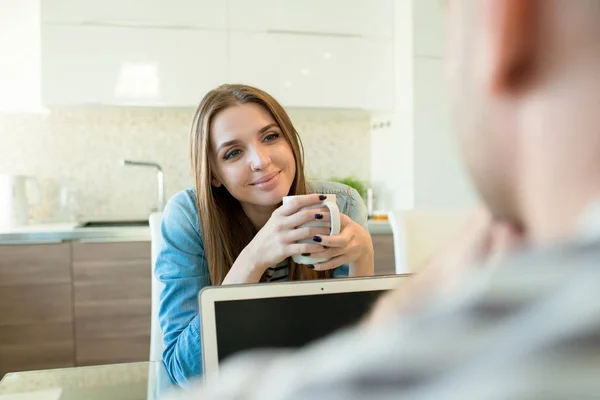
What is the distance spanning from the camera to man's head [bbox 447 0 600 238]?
0.11m

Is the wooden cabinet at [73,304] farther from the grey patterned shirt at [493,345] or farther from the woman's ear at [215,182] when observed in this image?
the grey patterned shirt at [493,345]

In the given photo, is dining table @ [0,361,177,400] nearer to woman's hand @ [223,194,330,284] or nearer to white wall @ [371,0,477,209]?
woman's hand @ [223,194,330,284]

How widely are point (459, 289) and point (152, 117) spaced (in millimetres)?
2878

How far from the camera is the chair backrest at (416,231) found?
1491mm

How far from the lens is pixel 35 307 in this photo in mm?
2260

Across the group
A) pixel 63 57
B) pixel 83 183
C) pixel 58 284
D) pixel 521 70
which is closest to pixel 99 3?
pixel 63 57

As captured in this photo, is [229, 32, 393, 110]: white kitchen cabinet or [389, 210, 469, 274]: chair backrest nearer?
[389, 210, 469, 274]: chair backrest

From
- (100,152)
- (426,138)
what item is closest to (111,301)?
(100,152)

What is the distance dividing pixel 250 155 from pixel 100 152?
195cm

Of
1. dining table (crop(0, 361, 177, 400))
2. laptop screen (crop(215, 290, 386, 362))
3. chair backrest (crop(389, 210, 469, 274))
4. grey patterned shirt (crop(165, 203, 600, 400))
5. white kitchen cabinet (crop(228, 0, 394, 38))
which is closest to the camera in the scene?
grey patterned shirt (crop(165, 203, 600, 400))

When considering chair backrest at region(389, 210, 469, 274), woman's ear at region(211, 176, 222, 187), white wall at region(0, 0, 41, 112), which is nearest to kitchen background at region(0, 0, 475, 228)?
white wall at region(0, 0, 41, 112)

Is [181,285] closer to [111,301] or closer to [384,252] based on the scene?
[111,301]

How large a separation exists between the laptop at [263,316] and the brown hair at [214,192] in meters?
0.42

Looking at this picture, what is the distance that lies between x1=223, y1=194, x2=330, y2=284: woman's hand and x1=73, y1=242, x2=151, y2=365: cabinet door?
59.8 inches
